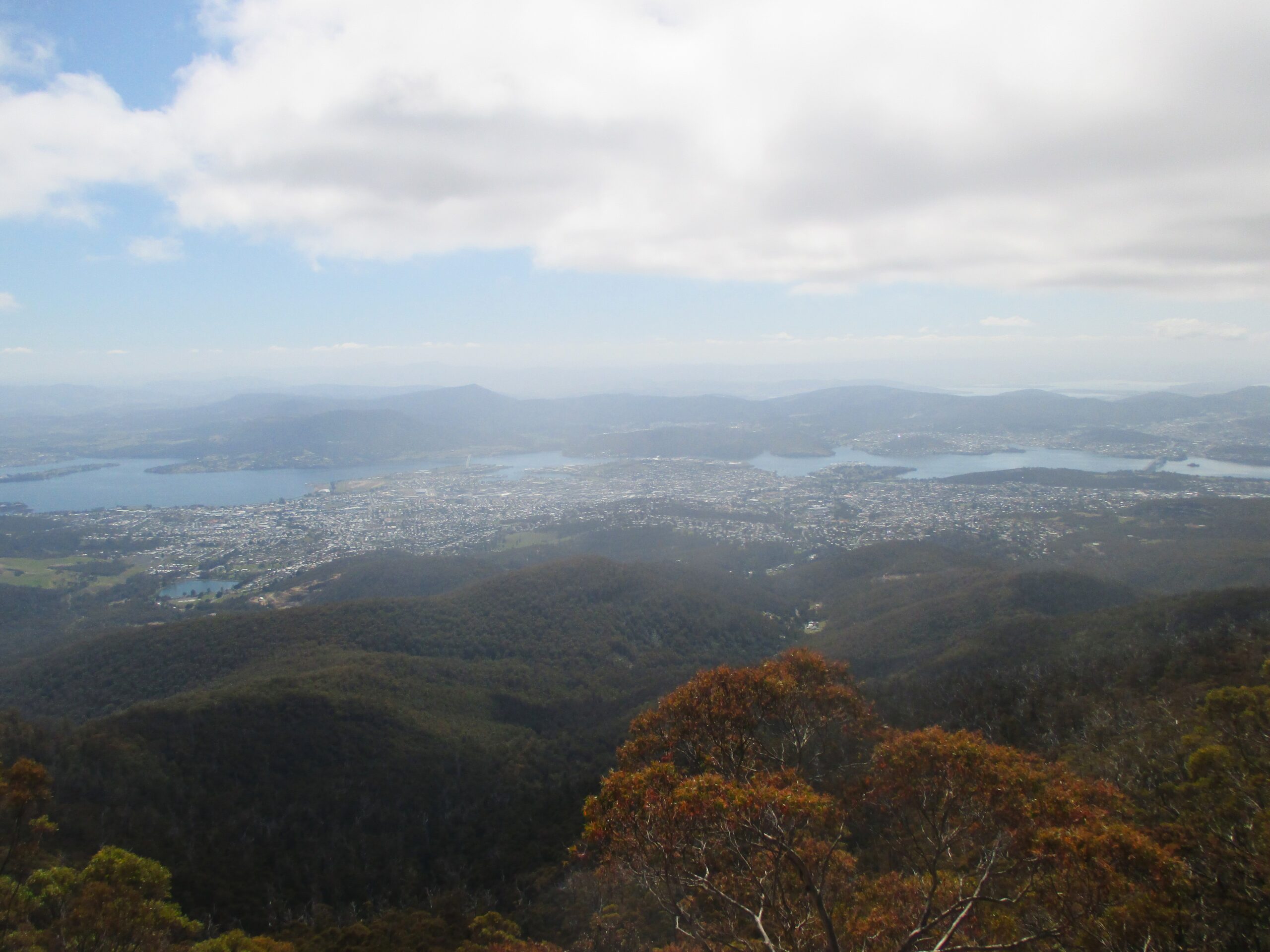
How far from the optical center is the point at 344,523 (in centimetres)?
10650

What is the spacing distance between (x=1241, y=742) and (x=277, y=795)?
33421mm

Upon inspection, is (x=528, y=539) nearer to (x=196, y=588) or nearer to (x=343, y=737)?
(x=196, y=588)

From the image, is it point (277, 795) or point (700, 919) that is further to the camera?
point (277, 795)

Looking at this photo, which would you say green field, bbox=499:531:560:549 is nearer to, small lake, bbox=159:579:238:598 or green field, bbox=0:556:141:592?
small lake, bbox=159:579:238:598

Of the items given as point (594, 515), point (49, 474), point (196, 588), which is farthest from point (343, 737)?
point (49, 474)

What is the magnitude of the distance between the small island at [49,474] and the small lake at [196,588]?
99.8 meters

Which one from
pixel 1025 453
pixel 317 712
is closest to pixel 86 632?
pixel 317 712

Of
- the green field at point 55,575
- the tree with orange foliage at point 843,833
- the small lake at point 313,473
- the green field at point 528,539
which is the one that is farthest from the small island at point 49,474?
the tree with orange foliage at point 843,833

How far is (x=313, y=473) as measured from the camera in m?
163

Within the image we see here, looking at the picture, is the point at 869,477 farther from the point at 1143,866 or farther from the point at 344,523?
the point at 1143,866

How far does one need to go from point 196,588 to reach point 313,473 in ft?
304

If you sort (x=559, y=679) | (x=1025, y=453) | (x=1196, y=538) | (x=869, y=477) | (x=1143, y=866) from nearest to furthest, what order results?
1. (x=1143, y=866)
2. (x=559, y=679)
3. (x=1196, y=538)
4. (x=869, y=477)
5. (x=1025, y=453)

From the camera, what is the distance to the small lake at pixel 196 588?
73375 mm

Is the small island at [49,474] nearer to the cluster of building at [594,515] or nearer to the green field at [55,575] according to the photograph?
the cluster of building at [594,515]
